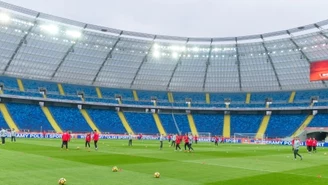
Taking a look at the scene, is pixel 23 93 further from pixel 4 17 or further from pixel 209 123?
pixel 209 123

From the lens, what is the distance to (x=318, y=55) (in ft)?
245

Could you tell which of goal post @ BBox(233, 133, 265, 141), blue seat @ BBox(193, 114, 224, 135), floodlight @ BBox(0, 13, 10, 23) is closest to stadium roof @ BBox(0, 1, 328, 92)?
floodlight @ BBox(0, 13, 10, 23)

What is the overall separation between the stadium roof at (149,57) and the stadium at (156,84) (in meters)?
0.23

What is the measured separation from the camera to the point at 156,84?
9194cm

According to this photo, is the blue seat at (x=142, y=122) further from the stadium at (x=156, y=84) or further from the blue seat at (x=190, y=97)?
the blue seat at (x=190, y=97)

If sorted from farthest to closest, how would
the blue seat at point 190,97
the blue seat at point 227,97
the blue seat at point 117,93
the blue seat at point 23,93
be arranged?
the blue seat at point 190,97, the blue seat at point 227,97, the blue seat at point 117,93, the blue seat at point 23,93

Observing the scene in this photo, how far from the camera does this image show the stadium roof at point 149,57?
68.7m

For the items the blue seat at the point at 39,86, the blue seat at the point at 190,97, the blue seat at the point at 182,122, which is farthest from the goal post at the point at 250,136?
the blue seat at the point at 39,86

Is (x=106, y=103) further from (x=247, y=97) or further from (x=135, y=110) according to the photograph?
(x=247, y=97)

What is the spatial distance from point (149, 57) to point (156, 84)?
997 cm

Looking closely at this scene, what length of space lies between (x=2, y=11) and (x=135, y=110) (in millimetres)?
39403

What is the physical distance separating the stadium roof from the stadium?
0.23m

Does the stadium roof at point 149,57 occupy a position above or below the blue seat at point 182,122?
above

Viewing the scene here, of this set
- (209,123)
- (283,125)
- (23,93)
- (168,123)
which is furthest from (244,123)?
(23,93)
